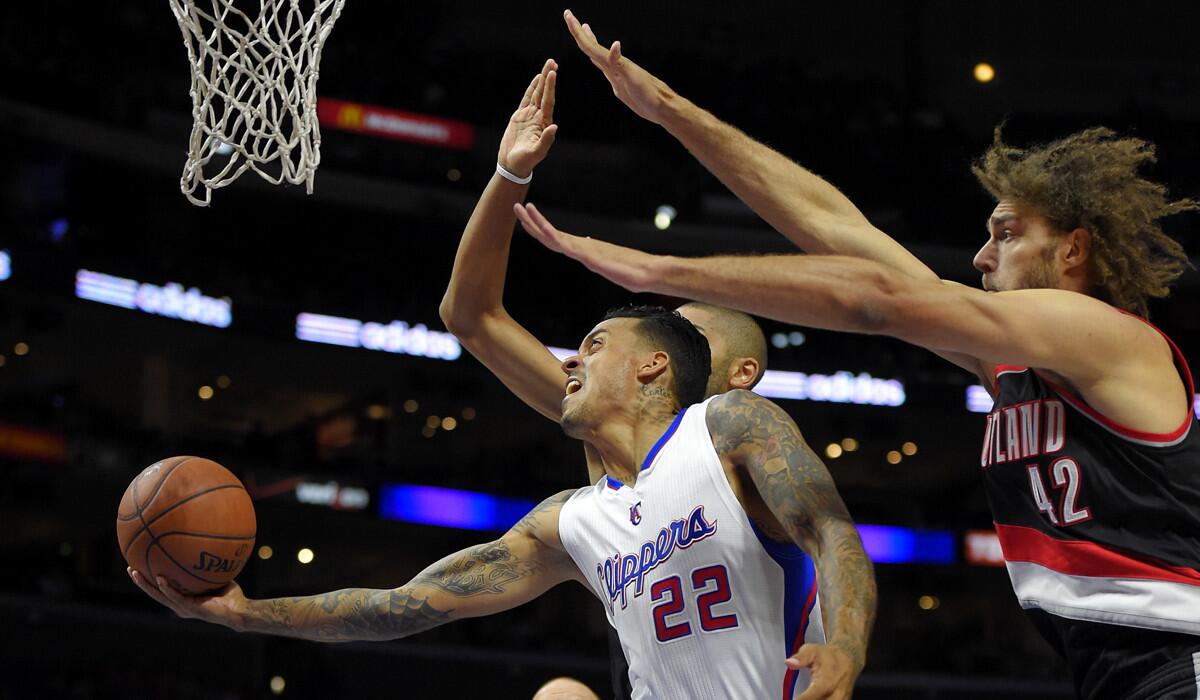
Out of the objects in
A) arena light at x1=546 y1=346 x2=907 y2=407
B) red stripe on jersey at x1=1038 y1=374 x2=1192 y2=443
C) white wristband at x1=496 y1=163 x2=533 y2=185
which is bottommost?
red stripe on jersey at x1=1038 y1=374 x2=1192 y2=443

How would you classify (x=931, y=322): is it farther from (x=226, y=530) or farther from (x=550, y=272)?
(x=550, y=272)

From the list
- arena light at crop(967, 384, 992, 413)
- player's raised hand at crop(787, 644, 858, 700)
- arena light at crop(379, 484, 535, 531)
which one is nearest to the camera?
player's raised hand at crop(787, 644, 858, 700)

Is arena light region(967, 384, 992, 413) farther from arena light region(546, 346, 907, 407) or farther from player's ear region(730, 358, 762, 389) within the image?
player's ear region(730, 358, 762, 389)

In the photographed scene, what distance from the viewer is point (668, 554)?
284cm

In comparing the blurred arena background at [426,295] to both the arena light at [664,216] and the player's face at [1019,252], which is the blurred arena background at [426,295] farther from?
the player's face at [1019,252]

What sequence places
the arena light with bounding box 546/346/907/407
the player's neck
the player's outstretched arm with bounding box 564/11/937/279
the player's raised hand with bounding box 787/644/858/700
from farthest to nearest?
the arena light with bounding box 546/346/907/407 < the player's neck < the player's outstretched arm with bounding box 564/11/937/279 < the player's raised hand with bounding box 787/644/858/700

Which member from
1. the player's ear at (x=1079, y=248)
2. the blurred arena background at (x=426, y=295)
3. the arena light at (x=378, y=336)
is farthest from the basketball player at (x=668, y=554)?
the arena light at (x=378, y=336)

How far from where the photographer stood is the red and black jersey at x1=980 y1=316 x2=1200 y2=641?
92.7 inches

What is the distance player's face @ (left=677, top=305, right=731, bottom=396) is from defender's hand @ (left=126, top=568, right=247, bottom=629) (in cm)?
139

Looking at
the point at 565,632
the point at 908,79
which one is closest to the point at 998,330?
the point at 565,632

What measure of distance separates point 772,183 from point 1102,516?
106cm

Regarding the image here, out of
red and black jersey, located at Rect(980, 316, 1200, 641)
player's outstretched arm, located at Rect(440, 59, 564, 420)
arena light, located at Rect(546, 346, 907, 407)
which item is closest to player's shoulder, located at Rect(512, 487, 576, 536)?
player's outstretched arm, located at Rect(440, 59, 564, 420)

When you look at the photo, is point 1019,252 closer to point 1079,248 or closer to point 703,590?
point 1079,248

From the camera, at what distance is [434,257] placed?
17.4 metres
